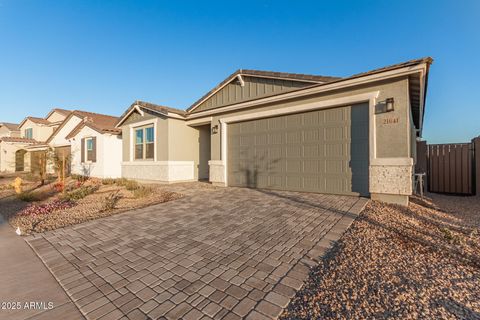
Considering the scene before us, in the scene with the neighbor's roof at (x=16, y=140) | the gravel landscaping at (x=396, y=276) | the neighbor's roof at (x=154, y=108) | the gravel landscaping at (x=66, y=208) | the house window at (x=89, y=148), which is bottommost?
the gravel landscaping at (x=66, y=208)

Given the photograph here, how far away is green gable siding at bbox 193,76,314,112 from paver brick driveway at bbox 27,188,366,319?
4609 millimetres

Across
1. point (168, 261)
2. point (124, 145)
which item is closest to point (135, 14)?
point (124, 145)

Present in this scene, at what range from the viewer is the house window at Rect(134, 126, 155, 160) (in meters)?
11.1

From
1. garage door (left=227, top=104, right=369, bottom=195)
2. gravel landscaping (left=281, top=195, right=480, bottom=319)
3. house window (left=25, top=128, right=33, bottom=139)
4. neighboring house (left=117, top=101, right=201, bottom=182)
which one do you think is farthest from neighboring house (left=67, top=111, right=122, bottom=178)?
gravel landscaping (left=281, top=195, right=480, bottom=319)

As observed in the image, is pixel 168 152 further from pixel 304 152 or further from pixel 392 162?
pixel 392 162

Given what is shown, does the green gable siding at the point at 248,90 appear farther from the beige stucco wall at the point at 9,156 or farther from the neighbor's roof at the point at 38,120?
the neighbor's roof at the point at 38,120

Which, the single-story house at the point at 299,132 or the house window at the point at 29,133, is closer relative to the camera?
the single-story house at the point at 299,132

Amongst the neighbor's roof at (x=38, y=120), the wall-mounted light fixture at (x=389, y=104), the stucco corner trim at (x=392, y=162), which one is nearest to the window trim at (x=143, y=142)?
the stucco corner trim at (x=392, y=162)

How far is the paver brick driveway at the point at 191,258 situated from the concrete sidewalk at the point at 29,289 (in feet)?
0.28

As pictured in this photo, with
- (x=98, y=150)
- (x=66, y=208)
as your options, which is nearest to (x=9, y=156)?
(x=98, y=150)

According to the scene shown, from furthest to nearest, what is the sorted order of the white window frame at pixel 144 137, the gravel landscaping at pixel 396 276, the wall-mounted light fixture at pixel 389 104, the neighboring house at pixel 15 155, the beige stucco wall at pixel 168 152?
the neighboring house at pixel 15 155 < the white window frame at pixel 144 137 < the beige stucco wall at pixel 168 152 < the wall-mounted light fixture at pixel 389 104 < the gravel landscaping at pixel 396 276

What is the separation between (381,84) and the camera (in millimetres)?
5773

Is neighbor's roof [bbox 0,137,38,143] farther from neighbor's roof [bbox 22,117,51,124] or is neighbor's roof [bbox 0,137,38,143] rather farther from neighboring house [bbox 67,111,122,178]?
neighboring house [bbox 67,111,122,178]

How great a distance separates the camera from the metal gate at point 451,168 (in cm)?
789
